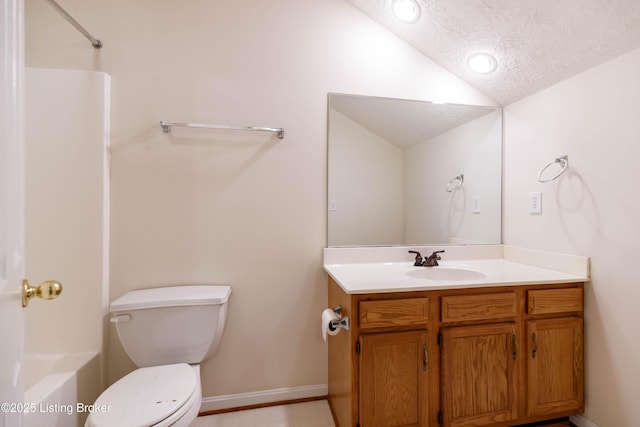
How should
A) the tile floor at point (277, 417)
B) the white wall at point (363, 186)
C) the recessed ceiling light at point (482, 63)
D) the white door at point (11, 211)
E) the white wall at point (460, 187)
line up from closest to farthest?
the white door at point (11, 211)
the tile floor at point (277, 417)
the recessed ceiling light at point (482, 63)
the white wall at point (363, 186)
the white wall at point (460, 187)

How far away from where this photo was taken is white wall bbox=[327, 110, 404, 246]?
1.79 m

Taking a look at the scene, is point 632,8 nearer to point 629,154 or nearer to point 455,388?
point 629,154

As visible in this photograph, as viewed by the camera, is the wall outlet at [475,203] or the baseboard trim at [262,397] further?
the wall outlet at [475,203]

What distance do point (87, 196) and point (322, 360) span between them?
161 centimetres

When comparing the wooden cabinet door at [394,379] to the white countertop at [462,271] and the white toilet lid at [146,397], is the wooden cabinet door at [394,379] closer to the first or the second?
the white countertop at [462,271]

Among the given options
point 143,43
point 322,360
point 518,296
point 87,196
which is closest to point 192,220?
point 87,196

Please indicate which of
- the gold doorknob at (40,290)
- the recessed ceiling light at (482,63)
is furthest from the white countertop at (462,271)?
the recessed ceiling light at (482,63)

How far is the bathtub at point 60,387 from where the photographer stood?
1.13 meters

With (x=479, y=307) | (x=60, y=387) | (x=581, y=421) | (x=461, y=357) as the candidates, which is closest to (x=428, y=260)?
(x=479, y=307)

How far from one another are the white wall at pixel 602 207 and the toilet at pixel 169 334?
6.23ft

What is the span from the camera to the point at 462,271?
1728 mm

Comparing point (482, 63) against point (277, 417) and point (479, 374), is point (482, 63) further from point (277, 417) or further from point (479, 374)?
point (277, 417)

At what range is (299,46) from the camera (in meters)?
1.76

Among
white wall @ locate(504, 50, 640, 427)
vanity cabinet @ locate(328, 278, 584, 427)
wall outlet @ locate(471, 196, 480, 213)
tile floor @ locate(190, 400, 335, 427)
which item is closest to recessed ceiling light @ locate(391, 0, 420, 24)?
white wall @ locate(504, 50, 640, 427)
